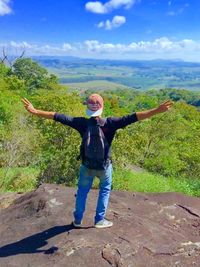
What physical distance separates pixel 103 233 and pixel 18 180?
13.1 meters

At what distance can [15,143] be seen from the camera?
20359 millimetres

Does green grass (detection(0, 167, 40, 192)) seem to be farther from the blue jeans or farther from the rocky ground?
the blue jeans

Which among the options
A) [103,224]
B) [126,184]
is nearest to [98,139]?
[103,224]

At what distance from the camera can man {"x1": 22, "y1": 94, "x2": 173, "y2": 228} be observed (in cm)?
745

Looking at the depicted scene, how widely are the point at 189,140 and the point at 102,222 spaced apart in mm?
32000

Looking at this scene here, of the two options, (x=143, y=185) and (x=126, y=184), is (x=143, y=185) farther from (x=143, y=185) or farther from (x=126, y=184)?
(x=126, y=184)

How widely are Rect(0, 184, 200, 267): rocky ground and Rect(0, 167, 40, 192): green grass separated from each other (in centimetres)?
949

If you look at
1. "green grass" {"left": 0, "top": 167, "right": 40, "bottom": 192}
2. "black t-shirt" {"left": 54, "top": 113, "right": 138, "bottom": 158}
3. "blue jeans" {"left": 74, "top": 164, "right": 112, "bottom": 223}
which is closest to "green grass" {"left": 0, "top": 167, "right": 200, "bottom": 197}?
"green grass" {"left": 0, "top": 167, "right": 40, "bottom": 192}

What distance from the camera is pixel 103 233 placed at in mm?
7750

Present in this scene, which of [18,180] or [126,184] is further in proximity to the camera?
[18,180]

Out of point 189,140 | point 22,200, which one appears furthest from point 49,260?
point 189,140

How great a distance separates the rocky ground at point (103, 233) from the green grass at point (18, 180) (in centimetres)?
949

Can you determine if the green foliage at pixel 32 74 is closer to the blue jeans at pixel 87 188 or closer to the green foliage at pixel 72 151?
the green foliage at pixel 72 151

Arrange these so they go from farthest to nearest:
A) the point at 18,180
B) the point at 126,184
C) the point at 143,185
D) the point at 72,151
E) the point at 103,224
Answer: the point at 18,180 < the point at 143,185 < the point at 126,184 < the point at 72,151 < the point at 103,224
